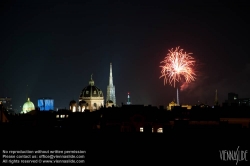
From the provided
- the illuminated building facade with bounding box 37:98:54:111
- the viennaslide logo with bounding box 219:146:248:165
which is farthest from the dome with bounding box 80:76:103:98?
the viennaslide logo with bounding box 219:146:248:165

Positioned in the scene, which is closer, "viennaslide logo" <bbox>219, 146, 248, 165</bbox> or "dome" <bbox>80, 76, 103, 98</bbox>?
"viennaslide logo" <bbox>219, 146, 248, 165</bbox>

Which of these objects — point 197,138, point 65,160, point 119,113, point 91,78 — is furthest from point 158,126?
point 91,78

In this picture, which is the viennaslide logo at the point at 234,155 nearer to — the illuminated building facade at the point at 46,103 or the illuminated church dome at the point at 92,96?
the illuminated church dome at the point at 92,96

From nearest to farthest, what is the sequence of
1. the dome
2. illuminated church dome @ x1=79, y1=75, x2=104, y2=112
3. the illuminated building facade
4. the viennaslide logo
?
the viennaslide logo
illuminated church dome @ x1=79, y1=75, x2=104, y2=112
the dome
the illuminated building facade

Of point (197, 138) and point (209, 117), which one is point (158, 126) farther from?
point (197, 138)

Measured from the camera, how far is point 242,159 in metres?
22.6

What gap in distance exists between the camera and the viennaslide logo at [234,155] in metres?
22.7

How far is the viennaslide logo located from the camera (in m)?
22.7

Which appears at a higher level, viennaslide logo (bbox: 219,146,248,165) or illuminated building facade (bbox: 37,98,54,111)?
illuminated building facade (bbox: 37,98,54,111)

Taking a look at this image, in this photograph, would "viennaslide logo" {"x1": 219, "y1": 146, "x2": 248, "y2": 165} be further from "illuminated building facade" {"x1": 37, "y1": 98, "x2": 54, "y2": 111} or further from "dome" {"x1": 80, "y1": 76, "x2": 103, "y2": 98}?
"illuminated building facade" {"x1": 37, "y1": 98, "x2": 54, "y2": 111}

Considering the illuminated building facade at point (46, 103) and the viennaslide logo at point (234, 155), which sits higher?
the illuminated building facade at point (46, 103)

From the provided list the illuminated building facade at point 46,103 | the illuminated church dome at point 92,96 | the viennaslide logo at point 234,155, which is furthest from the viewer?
the illuminated building facade at point 46,103

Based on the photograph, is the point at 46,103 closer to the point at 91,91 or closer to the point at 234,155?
the point at 91,91

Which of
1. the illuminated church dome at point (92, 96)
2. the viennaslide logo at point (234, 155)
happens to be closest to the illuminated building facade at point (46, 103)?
the illuminated church dome at point (92, 96)
